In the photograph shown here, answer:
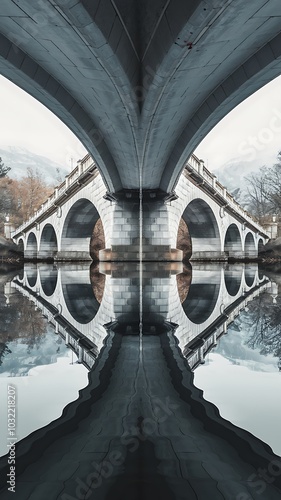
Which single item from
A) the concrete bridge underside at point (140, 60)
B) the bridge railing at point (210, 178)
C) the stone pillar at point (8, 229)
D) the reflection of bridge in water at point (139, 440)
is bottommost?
the reflection of bridge in water at point (139, 440)

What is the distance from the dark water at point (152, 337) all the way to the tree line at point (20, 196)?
2161 inches

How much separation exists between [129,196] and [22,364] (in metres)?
22.4

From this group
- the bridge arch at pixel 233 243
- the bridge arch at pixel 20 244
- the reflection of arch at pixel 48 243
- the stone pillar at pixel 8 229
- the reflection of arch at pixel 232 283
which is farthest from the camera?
the stone pillar at pixel 8 229

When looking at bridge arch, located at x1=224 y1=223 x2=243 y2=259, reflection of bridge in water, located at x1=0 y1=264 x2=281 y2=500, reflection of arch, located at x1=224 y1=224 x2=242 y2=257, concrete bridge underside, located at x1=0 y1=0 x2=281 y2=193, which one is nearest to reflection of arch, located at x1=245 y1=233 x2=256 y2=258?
bridge arch, located at x1=224 y1=223 x2=243 y2=259

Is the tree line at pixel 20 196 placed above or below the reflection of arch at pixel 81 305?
above

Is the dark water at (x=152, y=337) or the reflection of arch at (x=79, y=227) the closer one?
the dark water at (x=152, y=337)

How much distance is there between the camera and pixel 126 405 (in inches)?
99.3

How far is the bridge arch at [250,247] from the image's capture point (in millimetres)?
49666

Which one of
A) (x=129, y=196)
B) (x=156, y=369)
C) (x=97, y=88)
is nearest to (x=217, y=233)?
(x=129, y=196)

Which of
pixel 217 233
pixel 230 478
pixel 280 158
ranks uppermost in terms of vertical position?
pixel 280 158

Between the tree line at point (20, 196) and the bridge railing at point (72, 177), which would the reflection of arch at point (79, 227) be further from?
the tree line at point (20, 196)

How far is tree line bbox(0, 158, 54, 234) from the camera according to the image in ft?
200

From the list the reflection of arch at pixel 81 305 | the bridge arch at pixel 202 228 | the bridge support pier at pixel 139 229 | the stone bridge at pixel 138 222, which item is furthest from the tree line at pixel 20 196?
the reflection of arch at pixel 81 305

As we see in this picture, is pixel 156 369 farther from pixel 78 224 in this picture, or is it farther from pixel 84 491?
pixel 78 224
